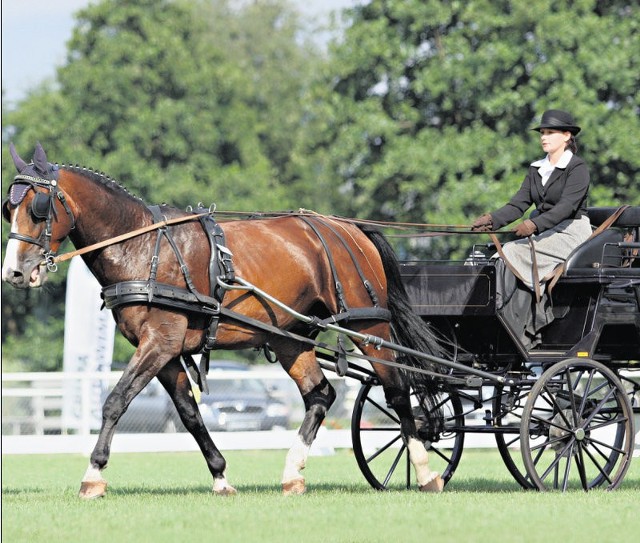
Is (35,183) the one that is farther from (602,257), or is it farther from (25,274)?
(602,257)

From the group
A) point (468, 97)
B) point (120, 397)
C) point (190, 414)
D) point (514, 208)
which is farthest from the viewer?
point (468, 97)

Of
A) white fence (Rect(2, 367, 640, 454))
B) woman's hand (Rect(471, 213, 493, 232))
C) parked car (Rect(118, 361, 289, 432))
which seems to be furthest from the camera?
parked car (Rect(118, 361, 289, 432))

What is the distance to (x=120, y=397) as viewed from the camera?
898cm

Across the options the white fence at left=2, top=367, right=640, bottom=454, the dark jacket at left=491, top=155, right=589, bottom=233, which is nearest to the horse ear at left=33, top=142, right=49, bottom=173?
the dark jacket at left=491, top=155, right=589, bottom=233

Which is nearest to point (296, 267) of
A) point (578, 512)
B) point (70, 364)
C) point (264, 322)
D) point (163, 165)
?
Answer: point (264, 322)

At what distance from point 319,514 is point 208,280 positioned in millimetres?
2108

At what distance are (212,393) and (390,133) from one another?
31.0 feet

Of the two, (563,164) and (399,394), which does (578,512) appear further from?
(563,164)

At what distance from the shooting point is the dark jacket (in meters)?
9.91

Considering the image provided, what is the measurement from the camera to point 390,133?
27828 millimetres

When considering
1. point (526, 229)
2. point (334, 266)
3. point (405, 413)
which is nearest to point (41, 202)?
point (334, 266)

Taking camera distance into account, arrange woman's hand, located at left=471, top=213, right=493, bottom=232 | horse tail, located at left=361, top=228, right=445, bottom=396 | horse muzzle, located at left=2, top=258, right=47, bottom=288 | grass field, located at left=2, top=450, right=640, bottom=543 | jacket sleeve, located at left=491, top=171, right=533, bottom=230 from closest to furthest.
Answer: grass field, located at left=2, top=450, right=640, bottom=543 < horse muzzle, located at left=2, top=258, right=47, bottom=288 < woman's hand, located at left=471, top=213, right=493, bottom=232 < jacket sleeve, located at left=491, top=171, right=533, bottom=230 < horse tail, located at left=361, top=228, right=445, bottom=396

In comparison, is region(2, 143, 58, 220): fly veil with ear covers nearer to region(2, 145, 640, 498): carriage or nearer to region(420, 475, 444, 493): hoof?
region(2, 145, 640, 498): carriage

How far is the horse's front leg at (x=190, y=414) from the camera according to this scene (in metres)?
9.76
